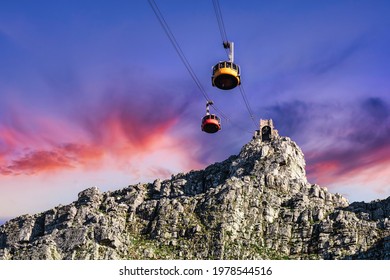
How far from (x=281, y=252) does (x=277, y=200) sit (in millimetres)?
28837

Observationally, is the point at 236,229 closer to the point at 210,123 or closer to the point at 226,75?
the point at 210,123

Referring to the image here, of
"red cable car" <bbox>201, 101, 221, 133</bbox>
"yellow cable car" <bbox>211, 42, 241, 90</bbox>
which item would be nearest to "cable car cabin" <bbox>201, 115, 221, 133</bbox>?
"red cable car" <bbox>201, 101, 221, 133</bbox>

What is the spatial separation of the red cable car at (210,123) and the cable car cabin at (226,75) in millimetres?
12979

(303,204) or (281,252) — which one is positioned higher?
(303,204)

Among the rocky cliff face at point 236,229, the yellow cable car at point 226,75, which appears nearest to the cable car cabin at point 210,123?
the yellow cable car at point 226,75

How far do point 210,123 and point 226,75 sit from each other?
1563 centimetres

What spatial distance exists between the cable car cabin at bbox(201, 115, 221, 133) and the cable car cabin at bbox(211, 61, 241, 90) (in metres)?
13.0

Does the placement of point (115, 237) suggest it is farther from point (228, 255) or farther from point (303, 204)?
point (303, 204)

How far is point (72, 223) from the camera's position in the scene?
194m

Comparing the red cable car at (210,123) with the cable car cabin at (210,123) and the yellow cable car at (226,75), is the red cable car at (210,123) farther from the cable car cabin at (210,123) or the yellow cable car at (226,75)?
the yellow cable car at (226,75)
